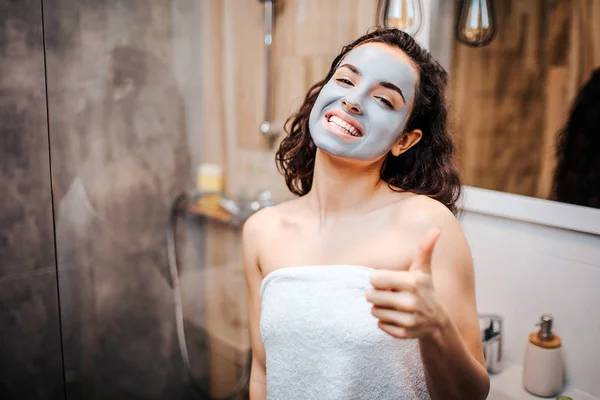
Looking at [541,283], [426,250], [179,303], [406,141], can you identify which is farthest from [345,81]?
[179,303]

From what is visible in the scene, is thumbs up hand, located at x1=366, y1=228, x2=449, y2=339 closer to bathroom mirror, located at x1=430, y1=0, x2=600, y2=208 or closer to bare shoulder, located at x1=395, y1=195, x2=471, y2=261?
bare shoulder, located at x1=395, y1=195, x2=471, y2=261

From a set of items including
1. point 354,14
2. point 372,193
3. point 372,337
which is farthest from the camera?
point 354,14

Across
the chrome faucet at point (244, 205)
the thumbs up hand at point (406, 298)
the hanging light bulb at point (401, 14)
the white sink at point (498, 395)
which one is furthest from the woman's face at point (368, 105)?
the chrome faucet at point (244, 205)

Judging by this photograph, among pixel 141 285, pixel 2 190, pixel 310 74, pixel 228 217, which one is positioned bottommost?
pixel 141 285

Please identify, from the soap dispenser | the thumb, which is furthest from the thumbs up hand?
the soap dispenser

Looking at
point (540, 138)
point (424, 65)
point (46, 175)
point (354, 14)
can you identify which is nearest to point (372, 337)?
point (424, 65)

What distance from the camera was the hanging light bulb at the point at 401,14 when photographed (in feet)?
4.81

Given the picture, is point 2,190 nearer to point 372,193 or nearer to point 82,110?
point 82,110

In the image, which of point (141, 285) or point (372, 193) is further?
point (141, 285)

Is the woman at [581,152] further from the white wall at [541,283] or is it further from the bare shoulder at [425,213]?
the bare shoulder at [425,213]

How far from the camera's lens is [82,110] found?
4.84 feet

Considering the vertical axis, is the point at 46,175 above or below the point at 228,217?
above

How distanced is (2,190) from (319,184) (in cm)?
80

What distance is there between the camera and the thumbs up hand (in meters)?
0.74
